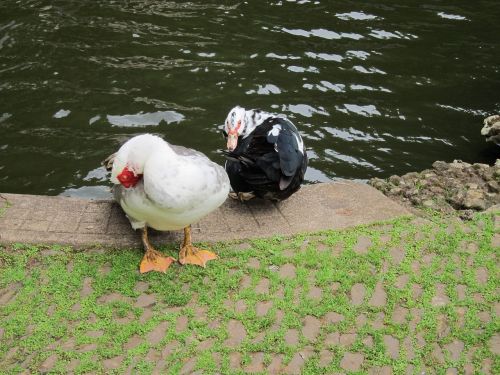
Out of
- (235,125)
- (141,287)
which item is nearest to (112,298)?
(141,287)

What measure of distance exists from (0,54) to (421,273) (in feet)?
22.0

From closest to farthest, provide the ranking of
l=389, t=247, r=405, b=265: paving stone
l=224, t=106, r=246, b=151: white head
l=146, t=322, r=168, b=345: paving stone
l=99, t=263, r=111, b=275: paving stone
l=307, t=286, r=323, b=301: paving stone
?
l=146, t=322, r=168, b=345: paving stone → l=307, t=286, r=323, b=301: paving stone → l=99, t=263, r=111, b=275: paving stone → l=389, t=247, r=405, b=265: paving stone → l=224, t=106, r=246, b=151: white head

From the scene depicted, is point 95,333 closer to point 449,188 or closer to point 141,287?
point 141,287

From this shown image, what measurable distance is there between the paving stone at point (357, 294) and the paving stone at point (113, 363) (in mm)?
1542

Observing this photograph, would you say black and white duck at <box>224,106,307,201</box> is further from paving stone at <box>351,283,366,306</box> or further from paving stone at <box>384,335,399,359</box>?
paving stone at <box>384,335,399,359</box>

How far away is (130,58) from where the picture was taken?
815cm

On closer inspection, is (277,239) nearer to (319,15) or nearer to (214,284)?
(214,284)

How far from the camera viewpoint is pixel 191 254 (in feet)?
13.9

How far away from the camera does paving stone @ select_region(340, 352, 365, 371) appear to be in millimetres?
3418

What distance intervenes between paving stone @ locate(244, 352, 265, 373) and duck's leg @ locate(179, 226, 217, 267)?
901 millimetres

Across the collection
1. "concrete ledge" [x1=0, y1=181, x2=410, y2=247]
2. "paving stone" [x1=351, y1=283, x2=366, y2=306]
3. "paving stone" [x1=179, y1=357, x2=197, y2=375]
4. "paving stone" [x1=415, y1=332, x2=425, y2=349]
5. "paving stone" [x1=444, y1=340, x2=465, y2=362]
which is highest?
"paving stone" [x1=444, y1=340, x2=465, y2=362]

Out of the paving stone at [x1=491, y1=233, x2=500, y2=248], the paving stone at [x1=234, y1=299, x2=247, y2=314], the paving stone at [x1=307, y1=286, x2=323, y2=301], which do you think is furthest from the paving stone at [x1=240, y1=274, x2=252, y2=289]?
the paving stone at [x1=491, y1=233, x2=500, y2=248]

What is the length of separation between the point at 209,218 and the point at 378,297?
1546 mm

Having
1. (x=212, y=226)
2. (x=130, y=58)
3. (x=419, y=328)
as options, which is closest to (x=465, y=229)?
(x=419, y=328)
